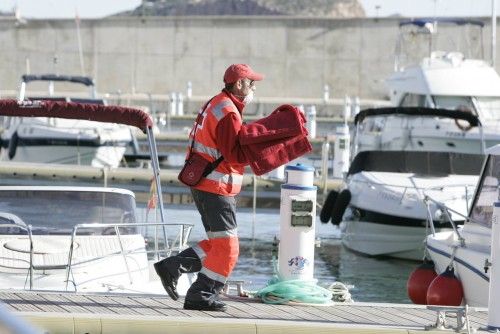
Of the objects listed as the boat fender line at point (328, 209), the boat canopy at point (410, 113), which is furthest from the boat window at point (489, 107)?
the boat fender line at point (328, 209)

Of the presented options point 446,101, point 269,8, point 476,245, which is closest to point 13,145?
point 446,101

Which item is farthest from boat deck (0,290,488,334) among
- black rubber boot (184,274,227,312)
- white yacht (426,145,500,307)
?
white yacht (426,145,500,307)

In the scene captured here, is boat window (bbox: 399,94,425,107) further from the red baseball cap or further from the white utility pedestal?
the red baseball cap

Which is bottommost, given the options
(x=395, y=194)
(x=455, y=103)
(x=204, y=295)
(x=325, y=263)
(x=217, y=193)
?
(x=325, y=263)

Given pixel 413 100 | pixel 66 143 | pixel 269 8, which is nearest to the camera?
pixel 413 100

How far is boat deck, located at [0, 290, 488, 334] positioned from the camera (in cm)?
936

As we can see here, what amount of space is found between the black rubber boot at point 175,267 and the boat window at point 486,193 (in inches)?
164

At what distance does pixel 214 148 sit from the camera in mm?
10055

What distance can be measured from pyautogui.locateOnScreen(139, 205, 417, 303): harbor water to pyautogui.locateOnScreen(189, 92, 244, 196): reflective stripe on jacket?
21.7 feet

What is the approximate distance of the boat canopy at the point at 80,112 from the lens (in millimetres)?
12945

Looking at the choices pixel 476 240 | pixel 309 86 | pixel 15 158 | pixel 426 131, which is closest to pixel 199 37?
pixel 309 86

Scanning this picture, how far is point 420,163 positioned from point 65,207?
9.34m

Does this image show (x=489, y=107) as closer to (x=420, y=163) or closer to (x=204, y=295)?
(x=420, y=163)

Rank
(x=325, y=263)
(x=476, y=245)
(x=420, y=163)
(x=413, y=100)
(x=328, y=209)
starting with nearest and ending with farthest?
(x=476, y=245), (x=325, y=263), (x=420, y=163), (x=328, y=209), (x=413, y=100)
